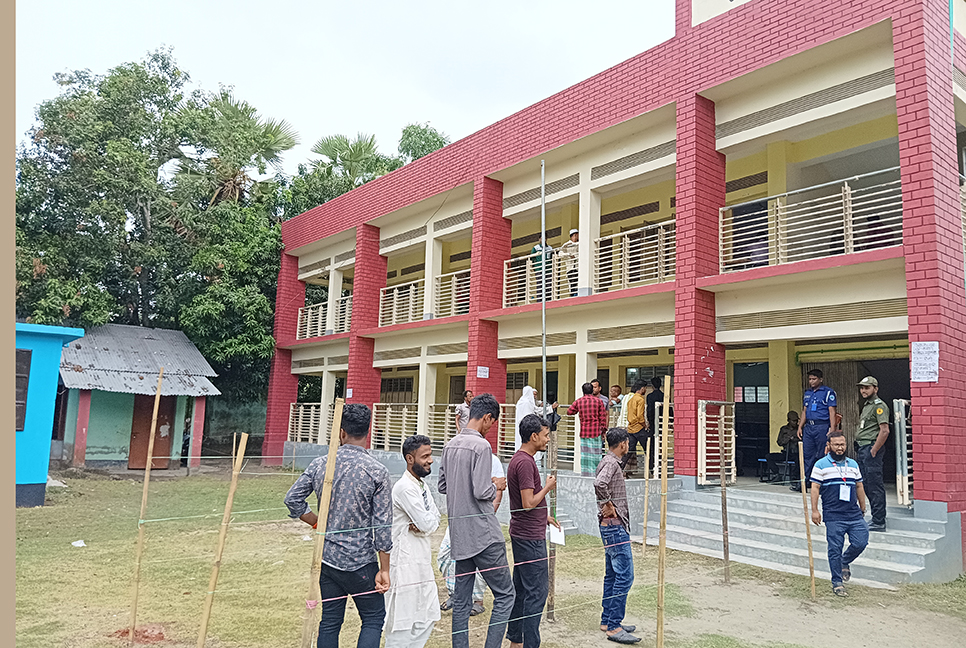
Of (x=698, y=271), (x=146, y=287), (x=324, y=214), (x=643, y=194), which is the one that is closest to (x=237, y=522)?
(x=698, y=271)

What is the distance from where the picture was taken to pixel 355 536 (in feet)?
12.1

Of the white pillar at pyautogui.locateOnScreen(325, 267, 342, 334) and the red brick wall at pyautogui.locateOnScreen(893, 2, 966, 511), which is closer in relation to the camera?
the red brick wall at pyautogui.locateOnScreen(893, 2, 966, 511)

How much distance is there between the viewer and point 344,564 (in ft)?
12.1

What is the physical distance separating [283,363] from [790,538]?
1663cm

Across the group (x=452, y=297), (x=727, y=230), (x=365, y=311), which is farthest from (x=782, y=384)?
(x=365, y=311)

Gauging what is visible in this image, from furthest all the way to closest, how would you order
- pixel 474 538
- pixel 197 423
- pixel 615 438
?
pixel 197 423, pixel 615 438, pixel 474 538

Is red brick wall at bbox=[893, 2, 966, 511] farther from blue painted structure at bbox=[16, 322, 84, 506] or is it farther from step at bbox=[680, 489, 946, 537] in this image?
blue painted structure at bbox=[16, 322, 84, 506]

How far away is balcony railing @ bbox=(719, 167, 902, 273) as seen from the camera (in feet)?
28.6

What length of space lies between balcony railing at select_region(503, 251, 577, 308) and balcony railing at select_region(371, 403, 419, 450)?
3994mm

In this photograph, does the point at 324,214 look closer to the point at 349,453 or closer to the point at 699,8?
the point at 699,8

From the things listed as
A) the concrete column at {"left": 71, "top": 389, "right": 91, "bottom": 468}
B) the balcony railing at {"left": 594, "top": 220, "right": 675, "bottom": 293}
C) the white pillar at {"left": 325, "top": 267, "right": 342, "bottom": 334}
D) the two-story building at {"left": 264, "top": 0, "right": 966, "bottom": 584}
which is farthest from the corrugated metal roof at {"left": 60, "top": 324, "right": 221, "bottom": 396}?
the balcony railing at {"left": 594, "top": 220, "right": 675, "bottom": 293}

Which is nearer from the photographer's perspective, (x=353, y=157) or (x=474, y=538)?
(x=474, y=538)

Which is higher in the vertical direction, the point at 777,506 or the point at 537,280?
the point at 537,280

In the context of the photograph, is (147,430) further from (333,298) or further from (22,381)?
(22,381)
